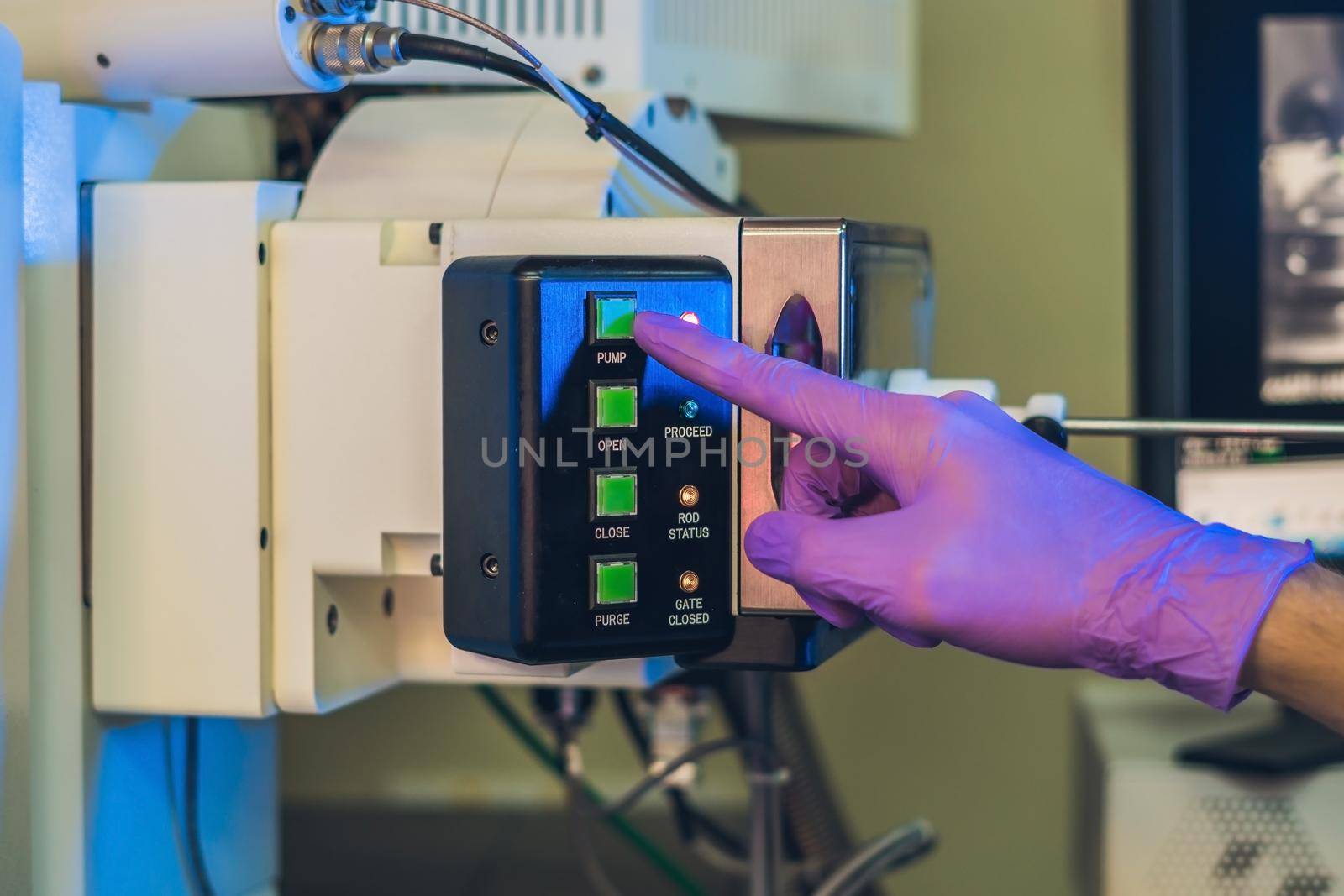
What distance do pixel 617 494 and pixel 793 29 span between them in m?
0.48

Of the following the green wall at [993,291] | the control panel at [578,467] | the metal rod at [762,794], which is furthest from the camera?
the green wall at [993,291]

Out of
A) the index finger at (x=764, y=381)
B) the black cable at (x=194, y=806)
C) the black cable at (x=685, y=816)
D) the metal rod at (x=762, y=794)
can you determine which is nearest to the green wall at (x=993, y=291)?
the black cable at (x=685, y=816)

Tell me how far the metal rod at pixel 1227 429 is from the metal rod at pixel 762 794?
338 millimetres

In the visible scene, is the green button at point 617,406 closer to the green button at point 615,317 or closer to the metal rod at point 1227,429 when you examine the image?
the green button at point 615,317

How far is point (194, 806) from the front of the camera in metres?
0.79

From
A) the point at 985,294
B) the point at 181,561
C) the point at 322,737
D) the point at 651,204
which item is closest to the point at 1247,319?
the point at 985,294

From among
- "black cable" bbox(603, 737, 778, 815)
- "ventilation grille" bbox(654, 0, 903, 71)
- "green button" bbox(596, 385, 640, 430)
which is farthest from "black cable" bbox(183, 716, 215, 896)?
"ventilation grille" bbox(654, 0, 903, 71)

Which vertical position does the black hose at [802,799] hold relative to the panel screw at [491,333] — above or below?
below

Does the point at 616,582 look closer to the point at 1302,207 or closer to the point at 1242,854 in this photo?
the point at 1242,854

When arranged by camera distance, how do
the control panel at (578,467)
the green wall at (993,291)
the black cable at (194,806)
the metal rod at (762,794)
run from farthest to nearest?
the green wall at (993,291), the metal rod at (762,794), the black cable at (194,806), the control panel at (578,467)

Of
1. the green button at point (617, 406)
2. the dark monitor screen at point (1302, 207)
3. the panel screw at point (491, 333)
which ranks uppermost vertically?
the dark monitor screen at point (1302, 207)

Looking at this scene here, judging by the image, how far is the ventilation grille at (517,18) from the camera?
80 centimetres

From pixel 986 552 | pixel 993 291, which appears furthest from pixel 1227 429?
pixel 993 291

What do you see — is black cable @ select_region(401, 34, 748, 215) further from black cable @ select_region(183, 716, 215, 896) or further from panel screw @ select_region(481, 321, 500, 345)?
black cable @ select_region(183, 716, 215, 896)
